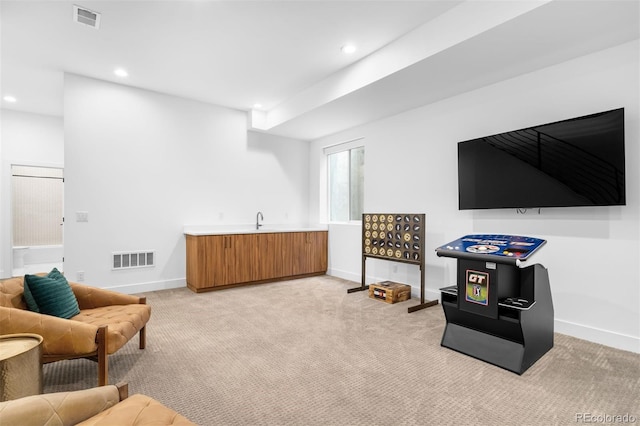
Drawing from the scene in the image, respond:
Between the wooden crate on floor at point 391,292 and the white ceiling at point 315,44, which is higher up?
the white ceiling at point 315,44

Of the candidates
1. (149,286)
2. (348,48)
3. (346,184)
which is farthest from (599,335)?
(149,286)

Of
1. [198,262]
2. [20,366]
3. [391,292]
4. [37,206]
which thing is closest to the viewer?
[20,366]

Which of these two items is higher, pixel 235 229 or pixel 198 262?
pixel 235 229

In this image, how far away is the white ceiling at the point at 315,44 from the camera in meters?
2.67

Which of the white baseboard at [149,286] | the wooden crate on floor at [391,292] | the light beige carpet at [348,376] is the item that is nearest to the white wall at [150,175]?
the white baseboard at [149,286]

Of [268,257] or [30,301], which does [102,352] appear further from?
[268,257]

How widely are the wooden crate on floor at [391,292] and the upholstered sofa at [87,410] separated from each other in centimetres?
324

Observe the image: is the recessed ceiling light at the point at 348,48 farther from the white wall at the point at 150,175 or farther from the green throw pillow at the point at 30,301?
the green throw pillow at the point at 30,301

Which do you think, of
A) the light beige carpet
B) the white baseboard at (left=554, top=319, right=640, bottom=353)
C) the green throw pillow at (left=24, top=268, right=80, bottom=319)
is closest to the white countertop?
the light beige carpet

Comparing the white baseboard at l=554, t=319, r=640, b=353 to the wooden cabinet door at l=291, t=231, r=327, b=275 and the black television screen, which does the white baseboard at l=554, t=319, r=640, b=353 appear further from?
the wooden cabinet door at l=291, t=231, r=327, b=275

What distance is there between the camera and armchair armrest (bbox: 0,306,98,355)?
1870 millimetres

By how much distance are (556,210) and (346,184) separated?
11.2ft

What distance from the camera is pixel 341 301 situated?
4.26 m

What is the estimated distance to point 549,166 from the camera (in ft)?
10.2
